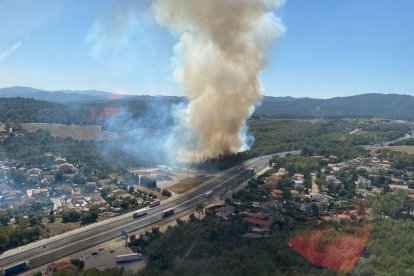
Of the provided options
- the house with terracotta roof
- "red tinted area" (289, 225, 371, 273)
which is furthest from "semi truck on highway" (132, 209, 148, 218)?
"red tinted area" (289, 225, 371, 273)

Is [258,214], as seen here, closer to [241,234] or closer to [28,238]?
[241,234]

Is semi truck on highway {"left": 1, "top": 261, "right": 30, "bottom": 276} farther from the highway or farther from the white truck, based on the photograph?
the white truck

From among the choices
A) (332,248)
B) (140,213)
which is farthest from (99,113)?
(332,248)

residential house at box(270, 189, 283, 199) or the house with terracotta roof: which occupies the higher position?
residential house at box(270, 189, 283, 199)

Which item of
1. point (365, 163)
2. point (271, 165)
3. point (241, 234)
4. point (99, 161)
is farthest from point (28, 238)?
point (365, 163)

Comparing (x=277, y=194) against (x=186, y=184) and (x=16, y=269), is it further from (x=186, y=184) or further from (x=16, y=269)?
(x=16, y=269)

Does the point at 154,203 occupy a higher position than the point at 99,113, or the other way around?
the point at 99,113
